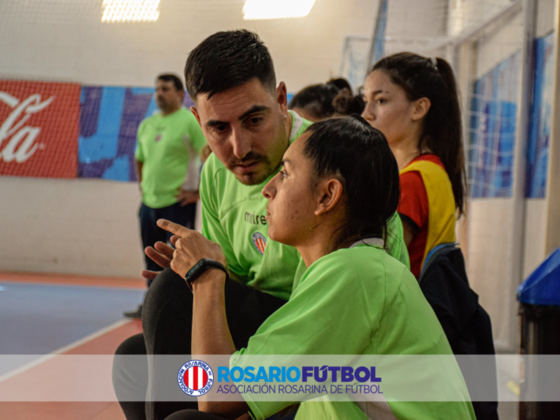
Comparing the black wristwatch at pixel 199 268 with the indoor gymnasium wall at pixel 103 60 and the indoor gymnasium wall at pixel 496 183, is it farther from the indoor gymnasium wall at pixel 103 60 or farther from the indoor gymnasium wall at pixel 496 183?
the indoor gymnasium wall at pixel 103 60

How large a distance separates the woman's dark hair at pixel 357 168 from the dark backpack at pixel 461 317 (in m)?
0.31

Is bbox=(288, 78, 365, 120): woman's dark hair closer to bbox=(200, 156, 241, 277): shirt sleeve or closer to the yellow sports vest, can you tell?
the yellow sports vest

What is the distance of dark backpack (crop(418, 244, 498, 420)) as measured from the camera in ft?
3.30

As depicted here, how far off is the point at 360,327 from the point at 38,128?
11.9ft

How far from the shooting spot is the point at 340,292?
0.63 m

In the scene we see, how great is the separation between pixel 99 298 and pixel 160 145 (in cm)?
124

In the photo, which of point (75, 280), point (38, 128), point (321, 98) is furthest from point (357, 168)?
point (38, 128)

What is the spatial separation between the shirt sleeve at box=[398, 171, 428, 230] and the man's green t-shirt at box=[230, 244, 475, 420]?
1.51ft

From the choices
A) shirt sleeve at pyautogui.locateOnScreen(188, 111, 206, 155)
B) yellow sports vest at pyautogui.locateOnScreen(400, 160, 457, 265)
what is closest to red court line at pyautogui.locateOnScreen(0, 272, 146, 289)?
shirt sleeve at pyautogui.locateOnScreen(188, 111, 206, 155)

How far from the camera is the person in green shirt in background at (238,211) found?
86 cm

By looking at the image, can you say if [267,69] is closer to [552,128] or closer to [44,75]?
[552,128]

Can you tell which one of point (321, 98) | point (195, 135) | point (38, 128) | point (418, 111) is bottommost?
point (418, 111)

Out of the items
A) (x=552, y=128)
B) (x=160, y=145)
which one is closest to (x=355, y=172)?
(x=552, y=128)

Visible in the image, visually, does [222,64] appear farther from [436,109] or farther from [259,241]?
[436,109]
